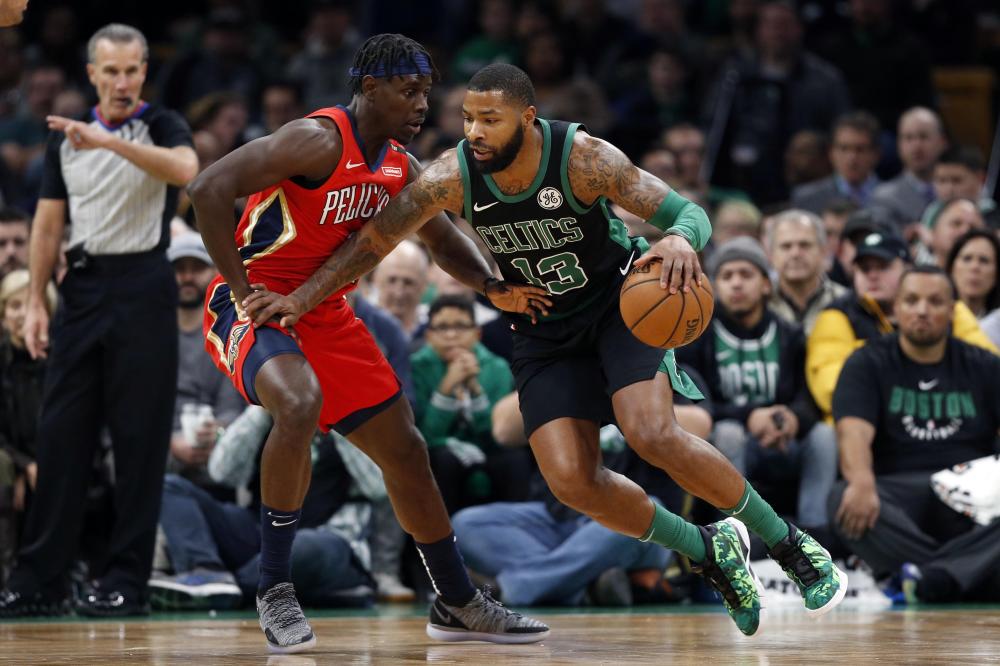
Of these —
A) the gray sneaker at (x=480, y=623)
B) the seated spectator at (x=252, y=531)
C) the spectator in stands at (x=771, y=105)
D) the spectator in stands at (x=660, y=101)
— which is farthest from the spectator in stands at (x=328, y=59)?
the gray sneaker at (x=480, y=623)

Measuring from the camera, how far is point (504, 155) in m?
5.16

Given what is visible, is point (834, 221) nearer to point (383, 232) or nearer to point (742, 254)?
point (742, 254)

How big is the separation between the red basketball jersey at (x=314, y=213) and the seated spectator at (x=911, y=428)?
306cm

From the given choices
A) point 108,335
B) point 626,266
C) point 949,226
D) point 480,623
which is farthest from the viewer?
point 949,226

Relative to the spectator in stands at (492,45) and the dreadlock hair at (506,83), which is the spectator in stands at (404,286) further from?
the spectator in stands at (492,45)

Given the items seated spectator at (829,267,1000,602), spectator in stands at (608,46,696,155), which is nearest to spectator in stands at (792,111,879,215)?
spectator in stands at (608,46,696,155)

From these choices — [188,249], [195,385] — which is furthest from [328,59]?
[195,385]

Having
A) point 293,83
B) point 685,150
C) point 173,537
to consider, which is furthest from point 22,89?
point 173,537

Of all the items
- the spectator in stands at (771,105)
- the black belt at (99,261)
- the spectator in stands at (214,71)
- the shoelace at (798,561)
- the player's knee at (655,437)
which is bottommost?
the shoelace at (798,561)

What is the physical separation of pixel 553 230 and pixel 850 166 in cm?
563

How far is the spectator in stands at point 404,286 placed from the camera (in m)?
8.35

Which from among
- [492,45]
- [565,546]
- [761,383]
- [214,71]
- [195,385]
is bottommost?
[565,546]

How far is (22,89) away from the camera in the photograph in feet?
40.5

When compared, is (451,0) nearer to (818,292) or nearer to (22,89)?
(22,89)
